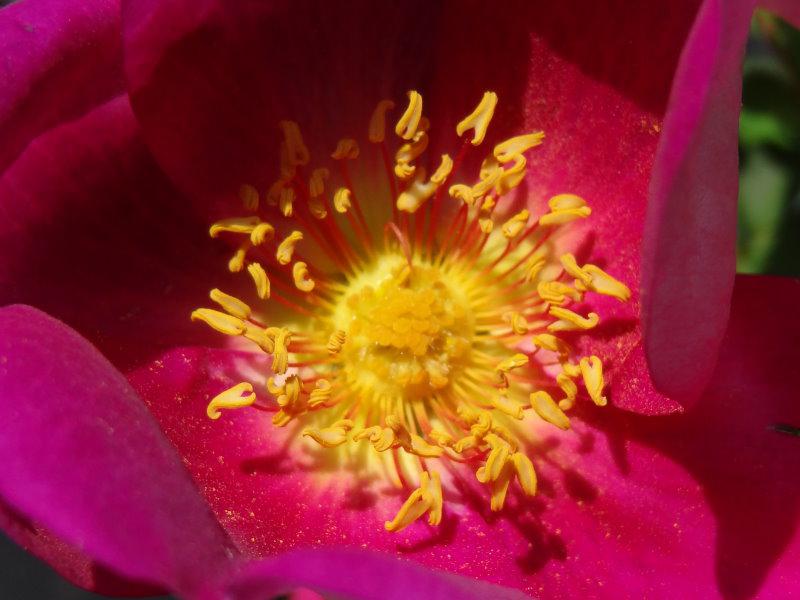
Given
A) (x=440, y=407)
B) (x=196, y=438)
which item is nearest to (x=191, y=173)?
(x=196, y=438)

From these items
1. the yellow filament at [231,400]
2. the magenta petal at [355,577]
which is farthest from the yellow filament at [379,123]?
the magenta petal at [355,577]

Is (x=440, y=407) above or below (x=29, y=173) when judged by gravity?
below

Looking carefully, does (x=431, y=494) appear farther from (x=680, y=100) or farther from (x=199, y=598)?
(x=680, y=100)

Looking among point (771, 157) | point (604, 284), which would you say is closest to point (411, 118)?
point (604, 284)

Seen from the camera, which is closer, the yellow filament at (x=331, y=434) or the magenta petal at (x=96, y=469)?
the magenta petal at (x=96, y=469)

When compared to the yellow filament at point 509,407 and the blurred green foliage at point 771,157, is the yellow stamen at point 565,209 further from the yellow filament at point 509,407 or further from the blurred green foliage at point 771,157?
the blurred green foliage at point 771,157

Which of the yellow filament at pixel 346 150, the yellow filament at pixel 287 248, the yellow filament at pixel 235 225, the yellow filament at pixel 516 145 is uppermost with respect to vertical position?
the yellow filament at pixel 346 150
